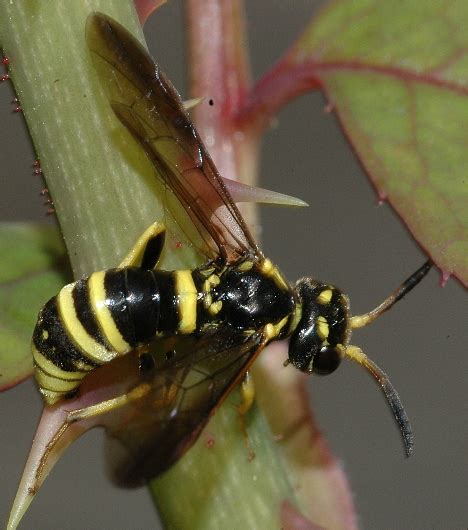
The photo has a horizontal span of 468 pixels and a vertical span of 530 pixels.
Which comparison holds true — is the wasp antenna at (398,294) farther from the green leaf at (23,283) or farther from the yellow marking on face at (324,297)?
the green leaf at (23,283)

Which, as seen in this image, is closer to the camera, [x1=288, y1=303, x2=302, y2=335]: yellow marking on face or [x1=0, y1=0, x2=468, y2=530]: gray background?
[x1=288, y1=303, x2=302, y2=335]: yellow marking on face

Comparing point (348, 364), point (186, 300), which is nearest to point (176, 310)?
point (186, 300)

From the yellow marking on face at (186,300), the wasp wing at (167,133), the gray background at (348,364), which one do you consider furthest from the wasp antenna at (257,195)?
the gray background at (348,364)

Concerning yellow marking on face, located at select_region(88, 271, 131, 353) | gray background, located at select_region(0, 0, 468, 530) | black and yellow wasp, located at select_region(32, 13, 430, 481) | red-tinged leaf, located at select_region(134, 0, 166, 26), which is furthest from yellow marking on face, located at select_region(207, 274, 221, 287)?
gray background, located at select_region(0, 0, 468, 530)

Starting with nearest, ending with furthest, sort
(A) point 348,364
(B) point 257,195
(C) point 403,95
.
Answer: (B) point 257,195, (C) point 403,95, (A) point 348,364

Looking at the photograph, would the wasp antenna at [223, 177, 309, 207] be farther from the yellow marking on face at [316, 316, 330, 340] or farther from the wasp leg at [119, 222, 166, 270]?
the yellow marking on face at [316, 316, 330, 340]

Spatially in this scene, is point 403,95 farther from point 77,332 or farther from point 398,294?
point 77,332
